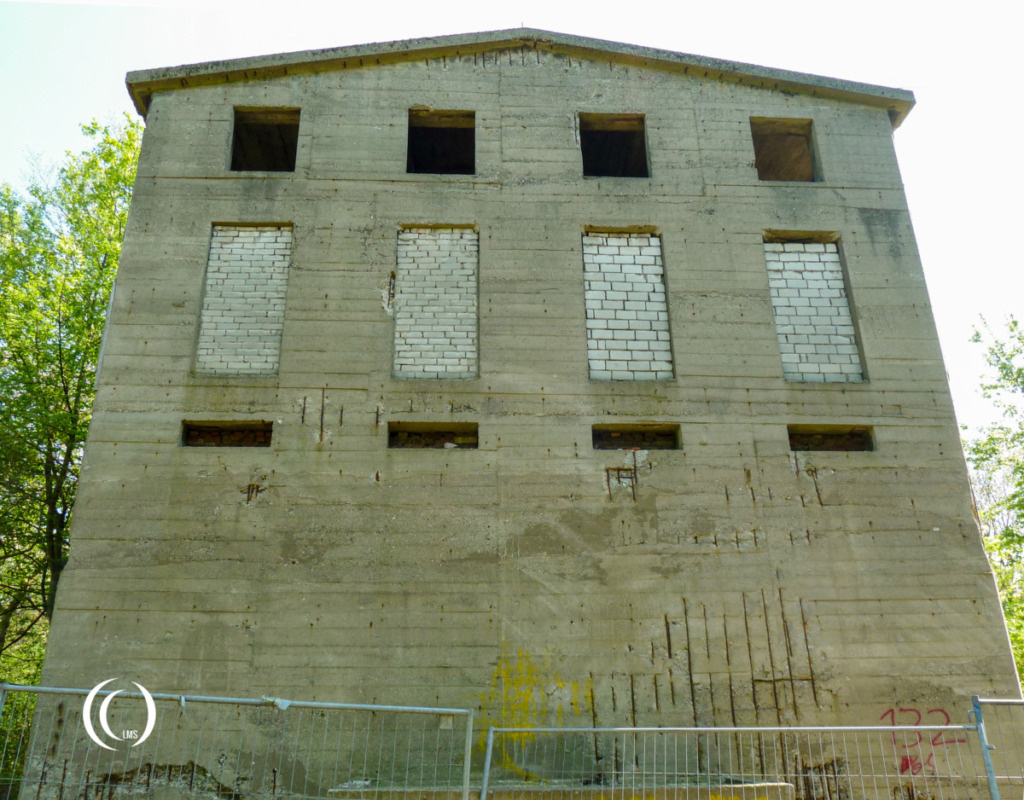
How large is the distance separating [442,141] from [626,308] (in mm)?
4969

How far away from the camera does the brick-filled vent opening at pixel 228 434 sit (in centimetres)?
942

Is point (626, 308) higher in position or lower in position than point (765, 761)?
higher

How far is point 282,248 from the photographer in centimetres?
1039

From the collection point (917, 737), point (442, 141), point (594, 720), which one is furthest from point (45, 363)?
point (917, 737)

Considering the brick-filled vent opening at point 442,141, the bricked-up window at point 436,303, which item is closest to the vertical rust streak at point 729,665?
the bricked-up window at point 436,303

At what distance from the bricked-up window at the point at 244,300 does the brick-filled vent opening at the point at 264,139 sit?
6.59 ft

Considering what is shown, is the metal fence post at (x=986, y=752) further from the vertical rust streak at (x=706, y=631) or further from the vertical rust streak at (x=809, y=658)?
the vertical rust streak at (x=706, y=631)

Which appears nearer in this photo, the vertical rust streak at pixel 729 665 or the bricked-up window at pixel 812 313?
the vertical rust streak at pixel 729 665

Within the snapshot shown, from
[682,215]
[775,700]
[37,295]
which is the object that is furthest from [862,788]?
[37,295]

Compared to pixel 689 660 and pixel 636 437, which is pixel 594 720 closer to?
pixel 689 660

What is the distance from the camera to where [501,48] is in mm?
11805

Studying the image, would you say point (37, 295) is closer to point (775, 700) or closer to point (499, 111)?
point (499, 111)

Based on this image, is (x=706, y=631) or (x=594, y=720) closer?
(x=594, y=720)

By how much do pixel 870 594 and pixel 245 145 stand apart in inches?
454
